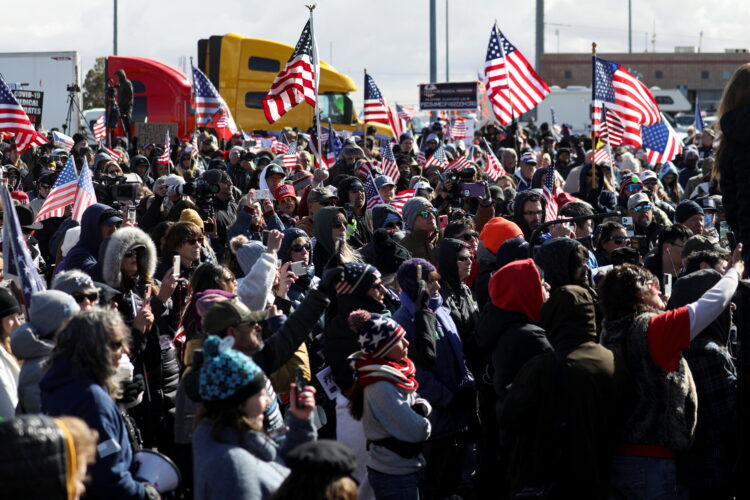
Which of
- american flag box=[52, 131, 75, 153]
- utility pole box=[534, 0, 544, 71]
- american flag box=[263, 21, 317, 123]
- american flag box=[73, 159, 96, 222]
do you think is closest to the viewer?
american flag box=[73, 159, 96, 222]

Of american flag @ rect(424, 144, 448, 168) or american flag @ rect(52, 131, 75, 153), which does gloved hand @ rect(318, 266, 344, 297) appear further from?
american flag @ rect(52, 131, 75, 153)

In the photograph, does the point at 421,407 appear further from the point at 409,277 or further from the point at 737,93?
the point at 737,93

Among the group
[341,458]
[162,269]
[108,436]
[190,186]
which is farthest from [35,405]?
[190,186]

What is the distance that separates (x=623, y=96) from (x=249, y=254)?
780 centimetres

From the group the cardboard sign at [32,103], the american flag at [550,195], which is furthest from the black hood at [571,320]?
the cardboard sign at [32,103]

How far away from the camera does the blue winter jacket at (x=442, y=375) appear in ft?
19.4

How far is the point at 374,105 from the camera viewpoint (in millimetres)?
19047

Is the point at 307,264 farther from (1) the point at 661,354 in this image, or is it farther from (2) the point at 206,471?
(2) the point at 206,471

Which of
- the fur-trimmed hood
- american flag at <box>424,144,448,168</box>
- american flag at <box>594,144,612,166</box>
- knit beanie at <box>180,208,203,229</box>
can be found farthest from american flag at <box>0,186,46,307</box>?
american flag at <box>424,144,448,168</box>

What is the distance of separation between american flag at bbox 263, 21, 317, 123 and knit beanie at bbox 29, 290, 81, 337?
389 inches

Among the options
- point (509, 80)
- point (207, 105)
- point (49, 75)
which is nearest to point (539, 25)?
point (49, 75)

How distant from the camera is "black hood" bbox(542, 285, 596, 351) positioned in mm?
4844

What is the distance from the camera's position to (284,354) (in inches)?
198

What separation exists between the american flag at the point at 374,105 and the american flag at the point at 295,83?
428 centimetres
